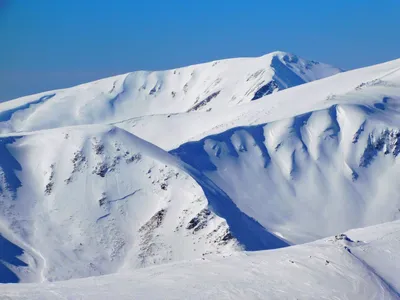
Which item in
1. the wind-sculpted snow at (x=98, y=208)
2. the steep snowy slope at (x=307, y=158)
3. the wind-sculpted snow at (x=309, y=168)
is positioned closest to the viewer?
the wind-sculpted snow at (x=98, y=208)

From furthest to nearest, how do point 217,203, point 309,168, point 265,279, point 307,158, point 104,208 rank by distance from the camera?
1. point 307,158
2. point 309,168
3. point 104,208
4. point 217,203
5. point 265,279

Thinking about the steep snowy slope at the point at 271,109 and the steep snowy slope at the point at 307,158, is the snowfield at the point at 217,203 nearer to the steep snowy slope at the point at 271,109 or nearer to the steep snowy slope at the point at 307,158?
the steep snowy slope at the point at 307,158

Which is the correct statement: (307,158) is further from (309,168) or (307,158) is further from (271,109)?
(271,109)

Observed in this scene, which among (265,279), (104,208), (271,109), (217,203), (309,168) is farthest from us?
(271,109)

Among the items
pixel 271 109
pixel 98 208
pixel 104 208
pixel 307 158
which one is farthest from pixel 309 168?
pixel 98 208

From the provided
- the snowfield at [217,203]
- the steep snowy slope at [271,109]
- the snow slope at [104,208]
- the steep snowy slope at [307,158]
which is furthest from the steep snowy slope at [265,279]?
the steep snowy slope at [271,109]

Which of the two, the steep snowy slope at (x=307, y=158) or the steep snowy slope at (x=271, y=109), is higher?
the steep snowy slope at (x=271, y=109)

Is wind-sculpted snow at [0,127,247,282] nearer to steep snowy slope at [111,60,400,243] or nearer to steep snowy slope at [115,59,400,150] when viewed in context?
steep snowy slope at [111,60,400,243]

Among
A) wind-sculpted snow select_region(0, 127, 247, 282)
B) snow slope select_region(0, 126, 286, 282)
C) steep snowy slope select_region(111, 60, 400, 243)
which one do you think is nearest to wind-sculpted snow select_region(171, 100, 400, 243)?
steep snowy slope select_region(111, 60, 400, 243)
